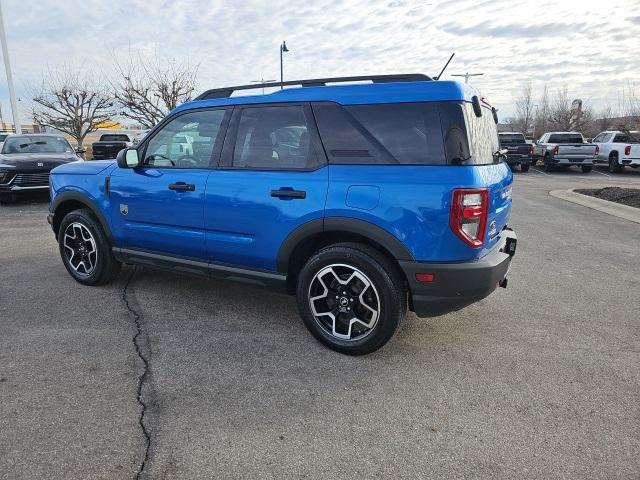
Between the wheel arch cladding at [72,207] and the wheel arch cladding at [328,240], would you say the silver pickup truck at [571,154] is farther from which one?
the wheel arch cladding at [72,207]

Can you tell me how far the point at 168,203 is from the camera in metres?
4.08

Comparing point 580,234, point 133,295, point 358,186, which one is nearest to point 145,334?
point 133,295

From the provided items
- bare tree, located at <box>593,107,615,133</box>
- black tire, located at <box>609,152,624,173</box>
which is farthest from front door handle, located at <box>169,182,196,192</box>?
bare tree, located at <box>593,107,615,133</box>

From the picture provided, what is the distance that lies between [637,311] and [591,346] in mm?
1130

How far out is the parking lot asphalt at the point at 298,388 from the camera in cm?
235

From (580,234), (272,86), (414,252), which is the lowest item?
(580,234)

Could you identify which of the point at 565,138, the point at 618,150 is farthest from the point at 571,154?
the point at 565,138

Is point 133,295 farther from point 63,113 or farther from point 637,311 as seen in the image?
point 63,113

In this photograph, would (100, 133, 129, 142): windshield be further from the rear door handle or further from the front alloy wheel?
the rear door handle

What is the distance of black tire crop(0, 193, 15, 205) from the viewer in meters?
10.4

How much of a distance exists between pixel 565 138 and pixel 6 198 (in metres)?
23.5

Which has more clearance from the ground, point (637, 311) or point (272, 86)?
point (272, 86)

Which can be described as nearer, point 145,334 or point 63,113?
point 145,334

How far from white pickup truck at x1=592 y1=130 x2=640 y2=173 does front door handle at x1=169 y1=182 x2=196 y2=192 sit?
68.5ft
